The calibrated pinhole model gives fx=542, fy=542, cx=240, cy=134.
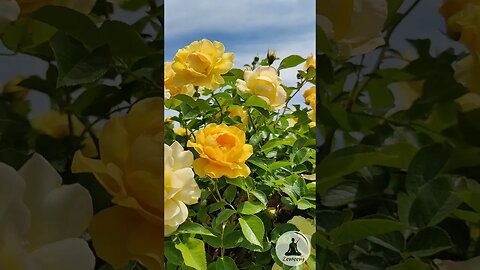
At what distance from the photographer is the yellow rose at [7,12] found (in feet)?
1.82

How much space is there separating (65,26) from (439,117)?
1.41 ft

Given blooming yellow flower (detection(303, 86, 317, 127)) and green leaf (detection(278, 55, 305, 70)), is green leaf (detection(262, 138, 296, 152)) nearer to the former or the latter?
blooming yellow flower (detection(303, 86, 317, 127))

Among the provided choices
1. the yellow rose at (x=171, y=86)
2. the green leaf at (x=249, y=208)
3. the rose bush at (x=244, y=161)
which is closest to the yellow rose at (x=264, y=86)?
the rose bush at (x=244, y=161)

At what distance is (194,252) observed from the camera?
93 centimetres

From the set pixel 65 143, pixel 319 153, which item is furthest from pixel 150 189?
pixel 319 153

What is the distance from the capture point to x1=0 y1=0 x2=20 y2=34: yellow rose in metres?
0.56

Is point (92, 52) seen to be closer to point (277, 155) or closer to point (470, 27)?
point (470, 27)

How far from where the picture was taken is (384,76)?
637 millimetres

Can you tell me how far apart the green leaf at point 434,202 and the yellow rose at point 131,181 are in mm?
291

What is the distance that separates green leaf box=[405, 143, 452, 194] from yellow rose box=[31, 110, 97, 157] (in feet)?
1.18

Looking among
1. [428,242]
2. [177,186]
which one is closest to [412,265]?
[428,242]

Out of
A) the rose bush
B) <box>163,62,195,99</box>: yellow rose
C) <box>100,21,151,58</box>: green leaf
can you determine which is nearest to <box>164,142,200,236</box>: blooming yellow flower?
the rose bush

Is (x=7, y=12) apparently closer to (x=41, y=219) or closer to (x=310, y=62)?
(x=41, y=219)

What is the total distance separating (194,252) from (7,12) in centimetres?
52
